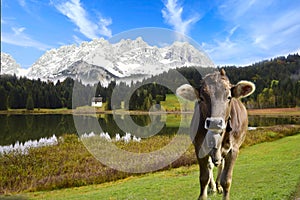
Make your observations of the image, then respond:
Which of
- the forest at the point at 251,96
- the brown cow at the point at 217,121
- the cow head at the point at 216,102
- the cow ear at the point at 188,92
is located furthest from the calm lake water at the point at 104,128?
the forest at the point at 251,96

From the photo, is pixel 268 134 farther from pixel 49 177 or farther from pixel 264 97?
pixel 264 97

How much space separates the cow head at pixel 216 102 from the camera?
3676 millimetres

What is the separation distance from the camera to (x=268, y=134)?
2542 cm

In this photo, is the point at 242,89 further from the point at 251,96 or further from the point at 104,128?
the point at 251,96

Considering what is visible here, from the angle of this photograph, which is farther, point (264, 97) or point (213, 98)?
point (264, 97)

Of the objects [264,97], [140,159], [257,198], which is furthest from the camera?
[264,97]

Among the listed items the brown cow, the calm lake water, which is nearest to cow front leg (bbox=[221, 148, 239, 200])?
the brown cow

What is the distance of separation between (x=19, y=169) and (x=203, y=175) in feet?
42.8

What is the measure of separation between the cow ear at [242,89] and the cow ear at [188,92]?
23.3 inches

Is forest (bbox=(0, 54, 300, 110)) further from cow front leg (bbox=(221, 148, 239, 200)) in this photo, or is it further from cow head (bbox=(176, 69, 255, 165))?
cow head (bbox=(176, 69, 255, 165))

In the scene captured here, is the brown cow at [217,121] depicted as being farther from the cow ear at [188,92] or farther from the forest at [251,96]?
the forest at [251,96]

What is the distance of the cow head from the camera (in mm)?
3676

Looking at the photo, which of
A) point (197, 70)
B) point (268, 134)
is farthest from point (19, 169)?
point (268, 134)

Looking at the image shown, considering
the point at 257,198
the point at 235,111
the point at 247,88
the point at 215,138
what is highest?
the point at 247,88
